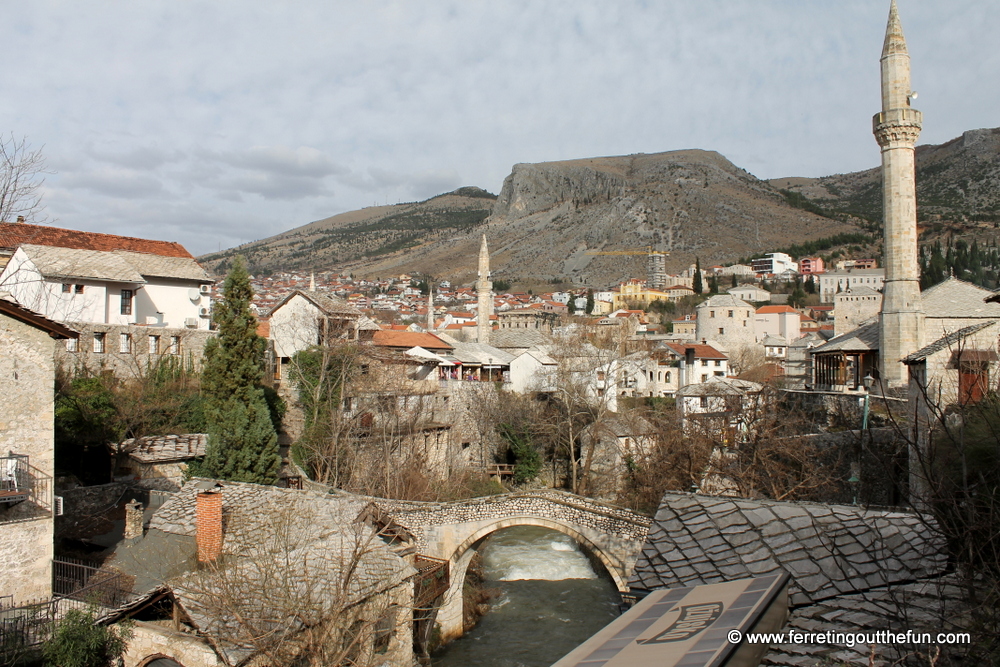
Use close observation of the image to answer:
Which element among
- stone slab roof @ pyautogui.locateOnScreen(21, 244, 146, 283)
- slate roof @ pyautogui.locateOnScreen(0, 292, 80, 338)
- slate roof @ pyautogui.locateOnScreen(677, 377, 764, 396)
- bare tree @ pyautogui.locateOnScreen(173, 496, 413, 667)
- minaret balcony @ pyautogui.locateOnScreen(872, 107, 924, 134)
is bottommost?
bare tree @ pyautogui.locateOnScreen(173, 496, 413, 667)

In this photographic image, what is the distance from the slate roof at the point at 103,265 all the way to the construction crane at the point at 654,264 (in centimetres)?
8153

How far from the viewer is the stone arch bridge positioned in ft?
54.0

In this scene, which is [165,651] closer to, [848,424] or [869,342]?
[848,424]

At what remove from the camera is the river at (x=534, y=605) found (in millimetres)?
16172

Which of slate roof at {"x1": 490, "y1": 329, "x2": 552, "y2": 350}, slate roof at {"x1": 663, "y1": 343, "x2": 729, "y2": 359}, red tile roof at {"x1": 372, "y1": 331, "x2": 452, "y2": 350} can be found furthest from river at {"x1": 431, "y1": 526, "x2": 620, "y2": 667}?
slate roof at {"x1": 663, "y1": 343, "x2": 729, "y2": 359}

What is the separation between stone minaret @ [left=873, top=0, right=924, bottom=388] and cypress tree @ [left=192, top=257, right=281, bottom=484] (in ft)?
61.1

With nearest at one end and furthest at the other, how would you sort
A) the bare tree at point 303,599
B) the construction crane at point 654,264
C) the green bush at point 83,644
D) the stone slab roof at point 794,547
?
1. the stone slab roof at point 794,547
2. the bare tree at point 303,599
3. the green bush at point 83,644
4. the construction crane at point 654,264

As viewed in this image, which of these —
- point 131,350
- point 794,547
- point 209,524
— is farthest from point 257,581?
point 131,350

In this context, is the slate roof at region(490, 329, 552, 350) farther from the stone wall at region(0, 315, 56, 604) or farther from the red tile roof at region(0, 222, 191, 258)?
the stone wall at region(0, 315, 56, 604)

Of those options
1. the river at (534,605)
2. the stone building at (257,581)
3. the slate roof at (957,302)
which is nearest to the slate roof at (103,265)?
the stone building at (257,581)

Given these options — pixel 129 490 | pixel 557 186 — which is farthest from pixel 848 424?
pixel 557 186

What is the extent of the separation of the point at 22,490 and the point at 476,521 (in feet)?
32.0

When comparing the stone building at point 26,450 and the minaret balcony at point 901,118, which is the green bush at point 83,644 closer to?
the stone building at point 26,450

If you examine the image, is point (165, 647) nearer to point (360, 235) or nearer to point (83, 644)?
point (83, 644)
